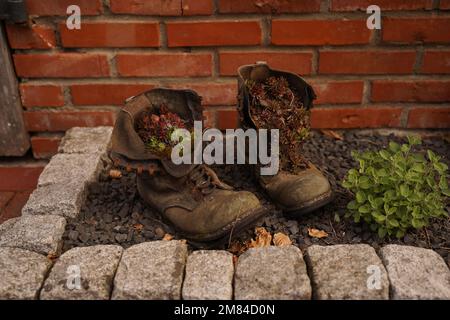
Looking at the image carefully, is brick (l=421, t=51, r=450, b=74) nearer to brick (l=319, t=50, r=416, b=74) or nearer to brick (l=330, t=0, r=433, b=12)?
brick (l=319, t=50, r=416, b=74)

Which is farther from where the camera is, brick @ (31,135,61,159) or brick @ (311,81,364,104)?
brick @ (31,135,61,159)

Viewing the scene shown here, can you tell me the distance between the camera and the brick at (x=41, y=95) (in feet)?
6.84

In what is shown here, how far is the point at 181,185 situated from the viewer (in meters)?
1.59

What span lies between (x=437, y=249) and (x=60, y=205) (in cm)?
115

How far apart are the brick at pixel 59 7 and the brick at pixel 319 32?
26.5 inches

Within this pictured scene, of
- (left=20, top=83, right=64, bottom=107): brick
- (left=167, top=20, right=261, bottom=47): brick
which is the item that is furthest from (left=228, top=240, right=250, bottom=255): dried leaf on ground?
(left=20, top=83, right=64, bottom=107): brick

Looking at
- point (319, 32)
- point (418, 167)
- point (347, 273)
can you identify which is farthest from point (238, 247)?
point (319, 32)

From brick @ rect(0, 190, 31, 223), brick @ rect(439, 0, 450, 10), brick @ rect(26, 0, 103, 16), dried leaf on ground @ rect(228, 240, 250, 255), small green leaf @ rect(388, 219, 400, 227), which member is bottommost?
brick @ rect(0, 190, 31, 223)

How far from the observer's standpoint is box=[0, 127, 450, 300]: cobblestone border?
4.19 feet

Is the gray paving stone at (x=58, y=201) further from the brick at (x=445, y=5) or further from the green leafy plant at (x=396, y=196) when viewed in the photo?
the brick at (x=445, y=5)

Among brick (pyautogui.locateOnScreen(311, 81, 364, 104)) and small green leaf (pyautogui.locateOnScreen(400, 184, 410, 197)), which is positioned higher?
brick (pyautogui.locateOnScreen(311, 81, 364, 104))

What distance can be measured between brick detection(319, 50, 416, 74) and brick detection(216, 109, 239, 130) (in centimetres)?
39
